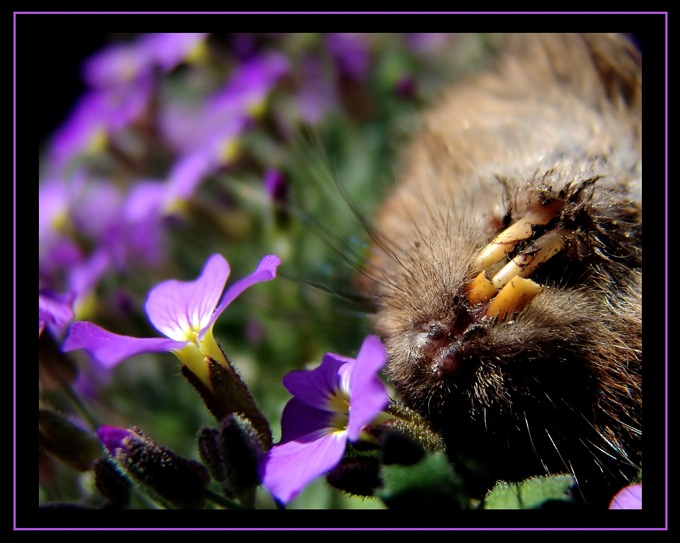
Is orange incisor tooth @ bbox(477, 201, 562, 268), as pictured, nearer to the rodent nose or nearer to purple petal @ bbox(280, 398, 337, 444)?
the rodent nose

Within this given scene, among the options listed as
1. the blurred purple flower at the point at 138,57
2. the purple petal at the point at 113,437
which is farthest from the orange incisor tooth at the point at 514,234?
the blurred purple flower at the point at 138,57

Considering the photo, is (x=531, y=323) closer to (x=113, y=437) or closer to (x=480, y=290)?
(x=480, y=290)

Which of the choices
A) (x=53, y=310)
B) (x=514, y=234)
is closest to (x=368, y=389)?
(x=514, y=234)

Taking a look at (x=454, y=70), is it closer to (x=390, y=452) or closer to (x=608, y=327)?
(x=608, y=327)

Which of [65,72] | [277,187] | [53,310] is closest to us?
[53,310]

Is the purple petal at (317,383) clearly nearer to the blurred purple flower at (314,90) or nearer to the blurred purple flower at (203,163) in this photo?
the blurred purple flower at (203,163)

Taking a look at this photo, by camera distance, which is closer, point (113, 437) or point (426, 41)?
point (113, 437)
